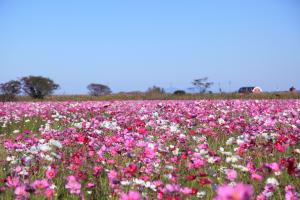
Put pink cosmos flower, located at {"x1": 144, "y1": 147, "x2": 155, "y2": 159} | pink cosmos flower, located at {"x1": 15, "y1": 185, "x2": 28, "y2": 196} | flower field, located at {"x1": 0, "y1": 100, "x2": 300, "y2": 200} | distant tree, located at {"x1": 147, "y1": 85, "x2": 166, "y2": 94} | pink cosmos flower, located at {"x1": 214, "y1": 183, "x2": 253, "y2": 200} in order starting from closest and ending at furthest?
1. pink cosmos flower, located at {"x1": 214, "y1": 183, "x2": 253, "y2": 200}
2. pink cosmos flower, located at {"x1": 15, "y1": 185, "x2": 28, "y2": 196}
3. flower field, located at {"x1": 0, "y1": 100, "x2": 300, "y2": 200}
4. pink cosmos flower, located at {"x1": 144, "y1": 147, "x2": 155, "y2": 159}
5. distant tree, located at {"x1": 147, "y1": 85, "x2": 166, "y2": 94}

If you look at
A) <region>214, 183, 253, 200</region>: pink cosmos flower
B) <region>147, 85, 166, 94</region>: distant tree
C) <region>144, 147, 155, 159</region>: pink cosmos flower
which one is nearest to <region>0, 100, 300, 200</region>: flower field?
<region>144, 147, 155, 159</region>: pink cosmos flower

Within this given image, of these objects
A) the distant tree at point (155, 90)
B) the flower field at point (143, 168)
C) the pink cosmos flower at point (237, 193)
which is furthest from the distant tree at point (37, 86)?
the pink cosmos flower at point (237, 193)

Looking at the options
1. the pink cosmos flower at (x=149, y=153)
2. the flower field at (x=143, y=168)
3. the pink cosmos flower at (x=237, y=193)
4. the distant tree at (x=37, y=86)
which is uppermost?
the distant tree at (x=37, y=86)

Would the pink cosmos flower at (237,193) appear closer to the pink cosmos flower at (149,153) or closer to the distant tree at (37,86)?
the pink cosmos flower at (149,153)

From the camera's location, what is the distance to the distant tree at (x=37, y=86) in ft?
163

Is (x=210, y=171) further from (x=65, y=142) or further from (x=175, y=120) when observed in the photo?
(x=175, y=120)

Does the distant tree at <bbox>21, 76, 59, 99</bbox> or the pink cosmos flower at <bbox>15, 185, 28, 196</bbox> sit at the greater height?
the distant tree at <bbox>21, 76, 59, 99</bbox>

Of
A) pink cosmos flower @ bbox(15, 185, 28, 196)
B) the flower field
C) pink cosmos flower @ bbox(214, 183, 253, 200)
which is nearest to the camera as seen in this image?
pink cosmos flower @ bbox(214, 183, 253, 200)

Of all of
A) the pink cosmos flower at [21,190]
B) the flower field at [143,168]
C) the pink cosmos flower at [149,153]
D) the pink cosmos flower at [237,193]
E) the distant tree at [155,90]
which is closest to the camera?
the pink cosmos flower at [237,193]

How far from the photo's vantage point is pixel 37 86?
50.6 metres

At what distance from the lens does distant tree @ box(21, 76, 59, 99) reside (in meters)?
49.8

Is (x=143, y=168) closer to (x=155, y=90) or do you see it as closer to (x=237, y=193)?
(x=237, y=193)

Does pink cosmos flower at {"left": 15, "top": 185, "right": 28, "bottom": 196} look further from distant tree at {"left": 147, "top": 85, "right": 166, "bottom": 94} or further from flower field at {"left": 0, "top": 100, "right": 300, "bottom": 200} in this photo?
distant tree at {"left": 147, "top": 85, "right": 166, "bottom": 94}

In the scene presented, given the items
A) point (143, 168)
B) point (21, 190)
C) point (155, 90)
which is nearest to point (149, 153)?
point (143, 168)
